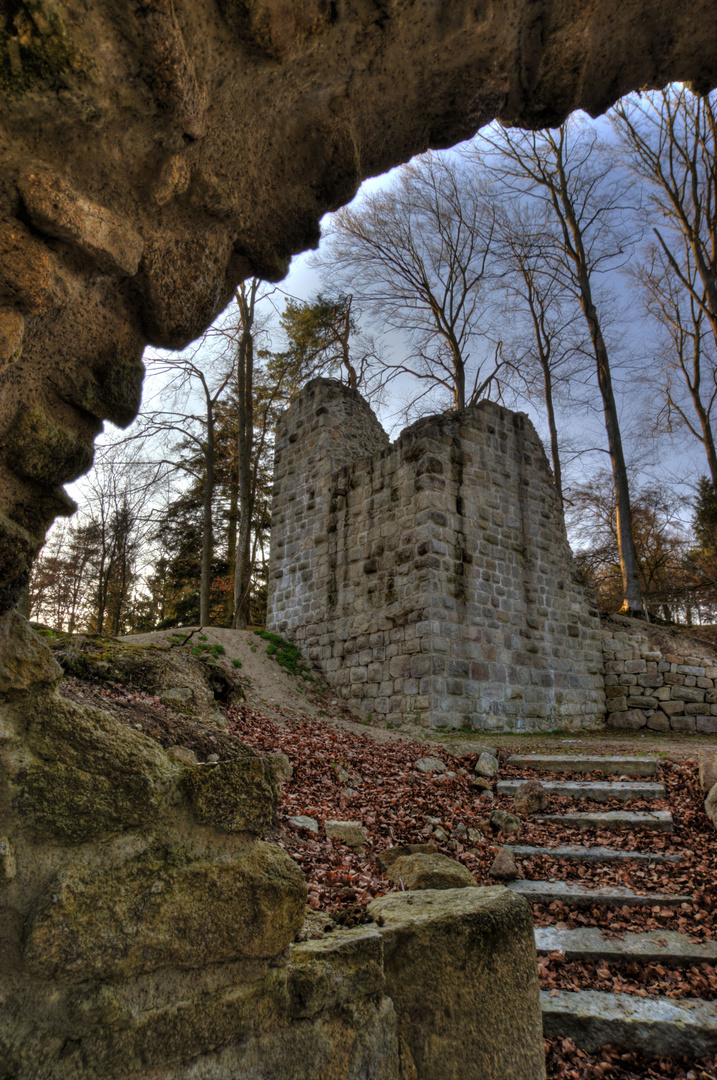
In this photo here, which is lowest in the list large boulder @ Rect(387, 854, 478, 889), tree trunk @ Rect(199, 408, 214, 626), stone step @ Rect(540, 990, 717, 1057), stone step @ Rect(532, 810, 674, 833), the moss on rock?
stone step @ Rect(540, 990, 717, 1057)

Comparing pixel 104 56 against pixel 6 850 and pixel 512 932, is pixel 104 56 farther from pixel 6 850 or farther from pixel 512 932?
pixel 512 932

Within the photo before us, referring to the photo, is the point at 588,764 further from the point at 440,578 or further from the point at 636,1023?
the point at 636,1023

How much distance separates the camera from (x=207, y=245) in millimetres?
2174

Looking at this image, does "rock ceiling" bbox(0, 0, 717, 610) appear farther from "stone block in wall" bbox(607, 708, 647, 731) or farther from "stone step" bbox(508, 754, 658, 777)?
"stone block in wall" bbox(607, 708, 647, 731)

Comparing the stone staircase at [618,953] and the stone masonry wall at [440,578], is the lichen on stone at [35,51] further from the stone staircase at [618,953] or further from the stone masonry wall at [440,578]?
the stone masonry wall at [440,578]

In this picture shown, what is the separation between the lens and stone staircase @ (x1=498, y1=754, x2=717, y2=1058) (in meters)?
2.55

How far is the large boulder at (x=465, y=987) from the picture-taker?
1941 mm

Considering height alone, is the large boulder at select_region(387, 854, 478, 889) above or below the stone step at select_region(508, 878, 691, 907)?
above

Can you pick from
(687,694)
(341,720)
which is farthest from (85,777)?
(687,694)

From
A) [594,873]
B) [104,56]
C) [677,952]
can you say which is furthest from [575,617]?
[104,56]

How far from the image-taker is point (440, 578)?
8875 millimetres

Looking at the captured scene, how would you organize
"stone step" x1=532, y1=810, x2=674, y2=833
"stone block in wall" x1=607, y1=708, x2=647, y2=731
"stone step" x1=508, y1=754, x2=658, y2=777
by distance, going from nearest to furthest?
"stone step" x1=532, y1=810, x2=674, y2=833
"stone step" x1=508, y1=754, x2=658, y2=777
"stone block in wall" x1=607, y1=708, x2=647, y2=731

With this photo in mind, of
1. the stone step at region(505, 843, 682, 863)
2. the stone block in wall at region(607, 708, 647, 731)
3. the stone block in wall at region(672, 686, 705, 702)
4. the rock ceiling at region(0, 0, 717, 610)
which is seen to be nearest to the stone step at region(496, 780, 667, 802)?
the stone step at region(505, 843, 682, 863)

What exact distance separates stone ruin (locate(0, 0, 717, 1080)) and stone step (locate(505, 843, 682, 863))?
2.29 meters
